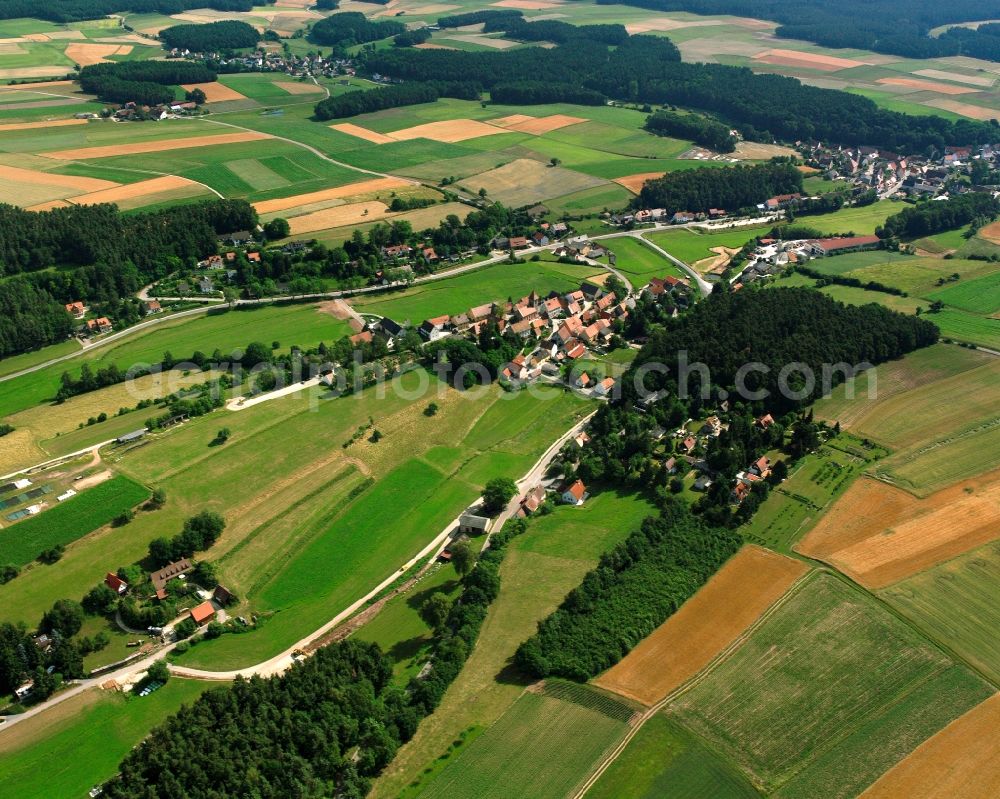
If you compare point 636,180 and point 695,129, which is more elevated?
point 695,129

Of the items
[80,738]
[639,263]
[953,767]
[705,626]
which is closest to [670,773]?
[705,626]

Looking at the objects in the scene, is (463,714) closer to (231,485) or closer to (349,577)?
(349,577)

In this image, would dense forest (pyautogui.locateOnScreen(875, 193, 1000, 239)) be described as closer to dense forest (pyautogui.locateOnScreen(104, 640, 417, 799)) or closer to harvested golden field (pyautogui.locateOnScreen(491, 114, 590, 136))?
harvested golden field (pyautogui.locateOnScreen(491, 114, 590, 136))

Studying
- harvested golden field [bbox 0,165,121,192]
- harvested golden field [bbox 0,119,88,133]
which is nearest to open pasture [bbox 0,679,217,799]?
harvested golden field [bbox 0,165,121,192]

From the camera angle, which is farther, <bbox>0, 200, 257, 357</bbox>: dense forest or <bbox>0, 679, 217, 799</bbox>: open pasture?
<bbox>0, 200, 257, 357</bbox>: dense forest

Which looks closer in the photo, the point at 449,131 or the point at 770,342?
the point at 770,342

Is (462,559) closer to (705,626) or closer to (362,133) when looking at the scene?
(705,626)
